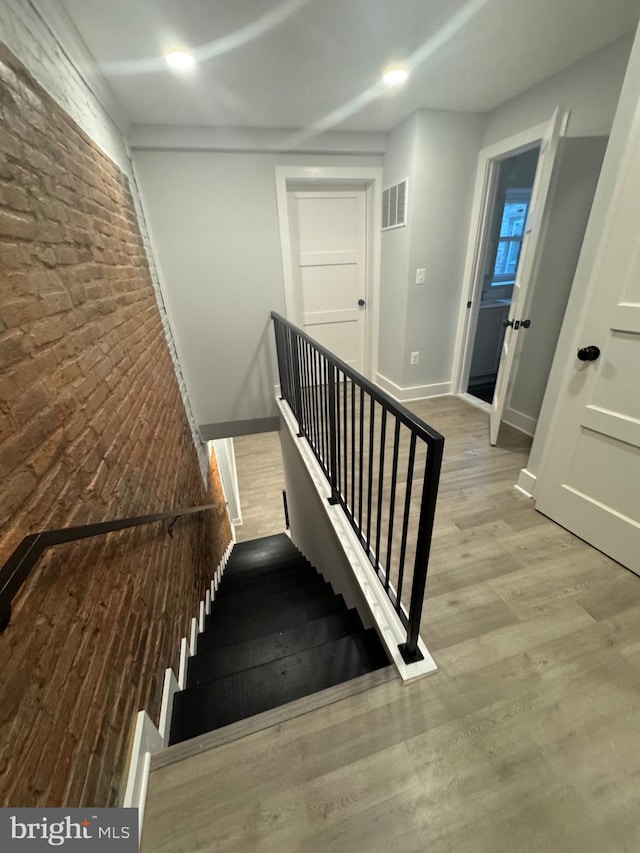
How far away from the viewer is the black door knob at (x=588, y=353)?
143cm

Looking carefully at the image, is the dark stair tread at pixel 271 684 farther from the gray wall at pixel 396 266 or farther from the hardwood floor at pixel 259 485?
the hardwood floor at pixel 259 485

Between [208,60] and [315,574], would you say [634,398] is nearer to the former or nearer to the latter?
[315,574]

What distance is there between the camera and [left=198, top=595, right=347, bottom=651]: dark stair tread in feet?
5.95

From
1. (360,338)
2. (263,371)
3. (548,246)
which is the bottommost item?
(263,371)

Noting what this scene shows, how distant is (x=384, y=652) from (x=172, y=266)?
3.20m

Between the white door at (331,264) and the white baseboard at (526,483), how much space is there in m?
2.28

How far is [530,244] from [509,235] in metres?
2.69

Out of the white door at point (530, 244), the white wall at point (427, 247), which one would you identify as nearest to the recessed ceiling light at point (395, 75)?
the white wall at point (427, 247)

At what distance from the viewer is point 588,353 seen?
145 centimetres

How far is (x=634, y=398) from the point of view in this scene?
52.7 inches

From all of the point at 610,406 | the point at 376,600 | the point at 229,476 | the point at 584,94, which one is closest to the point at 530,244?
the point at 584,94

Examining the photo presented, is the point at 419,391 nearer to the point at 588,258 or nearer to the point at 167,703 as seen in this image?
the point at 588,258

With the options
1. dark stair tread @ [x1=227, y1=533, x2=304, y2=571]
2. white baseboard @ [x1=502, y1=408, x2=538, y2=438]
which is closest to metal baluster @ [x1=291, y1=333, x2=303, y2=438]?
dark stair tread @ [x1=227, y1=533, x2=304, y2=571]

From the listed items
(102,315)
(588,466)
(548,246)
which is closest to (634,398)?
(588,466)
